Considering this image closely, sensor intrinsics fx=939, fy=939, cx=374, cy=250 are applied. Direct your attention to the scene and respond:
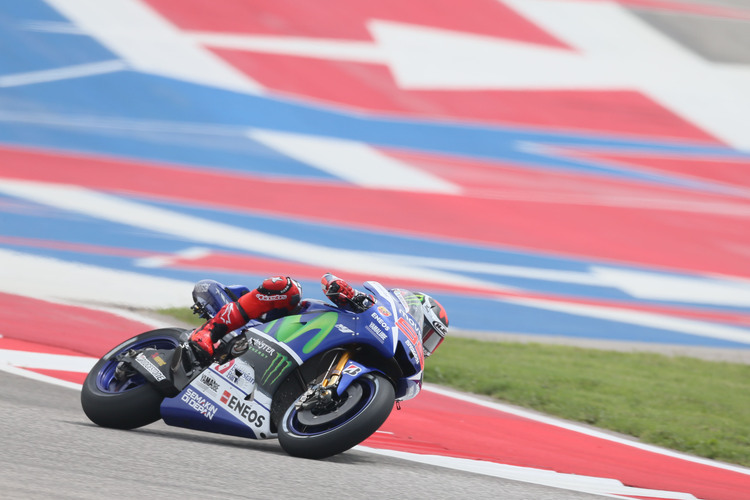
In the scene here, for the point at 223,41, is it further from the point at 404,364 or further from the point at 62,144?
the point at 404,364

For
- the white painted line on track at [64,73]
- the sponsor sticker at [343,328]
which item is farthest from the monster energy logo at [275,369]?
the white painted line on track at [64,73]

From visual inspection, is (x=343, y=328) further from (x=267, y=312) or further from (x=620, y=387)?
(x=620, y=387)

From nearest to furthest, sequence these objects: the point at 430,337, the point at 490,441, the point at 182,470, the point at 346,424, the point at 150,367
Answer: the point at 182,470, the point at 346,424, the point at 150,367, the point at 430,337, the point at 490,441

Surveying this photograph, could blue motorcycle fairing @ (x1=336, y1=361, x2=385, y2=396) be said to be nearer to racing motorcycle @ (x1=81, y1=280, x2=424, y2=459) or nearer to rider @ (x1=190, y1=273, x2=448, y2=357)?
racing motorcycle @ (x1=81, y1=280, x2=424, y2=459)

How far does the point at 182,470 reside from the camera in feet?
16.0

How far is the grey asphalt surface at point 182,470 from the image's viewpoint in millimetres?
4352

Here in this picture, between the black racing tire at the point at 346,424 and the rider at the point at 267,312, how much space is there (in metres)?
0.65

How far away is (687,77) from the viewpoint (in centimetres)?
2309

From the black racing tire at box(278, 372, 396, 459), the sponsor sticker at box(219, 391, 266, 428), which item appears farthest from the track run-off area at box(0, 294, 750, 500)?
the sponsor sticker at box(219, 391, 266, 428)

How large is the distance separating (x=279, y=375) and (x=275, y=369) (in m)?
0.05

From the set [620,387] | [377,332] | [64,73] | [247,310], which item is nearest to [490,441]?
[377,332]

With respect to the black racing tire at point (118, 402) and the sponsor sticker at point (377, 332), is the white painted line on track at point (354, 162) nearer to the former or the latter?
the black racing tire at point (118, 402)

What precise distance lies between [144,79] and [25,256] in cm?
730

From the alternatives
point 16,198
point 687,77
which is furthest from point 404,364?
point 687,77
